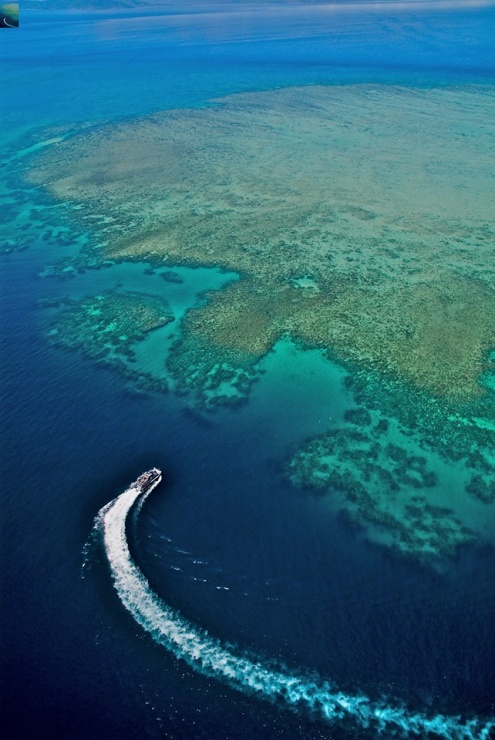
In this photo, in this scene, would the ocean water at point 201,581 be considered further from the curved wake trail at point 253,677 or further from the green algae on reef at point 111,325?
the green algae on reef at point 111,325

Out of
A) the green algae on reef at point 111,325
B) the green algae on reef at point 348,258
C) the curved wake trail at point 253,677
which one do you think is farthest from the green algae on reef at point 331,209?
the curved wake trail at point 253,677

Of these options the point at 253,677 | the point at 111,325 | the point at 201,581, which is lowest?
the point at 253,677

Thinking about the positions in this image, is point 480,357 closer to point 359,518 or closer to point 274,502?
point 359,518

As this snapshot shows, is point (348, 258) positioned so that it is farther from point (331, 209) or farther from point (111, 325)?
point (111, 325)

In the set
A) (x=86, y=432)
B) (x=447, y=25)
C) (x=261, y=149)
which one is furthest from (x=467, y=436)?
(x=447, y=25)

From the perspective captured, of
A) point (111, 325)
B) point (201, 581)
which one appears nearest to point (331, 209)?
point (111, 325)
